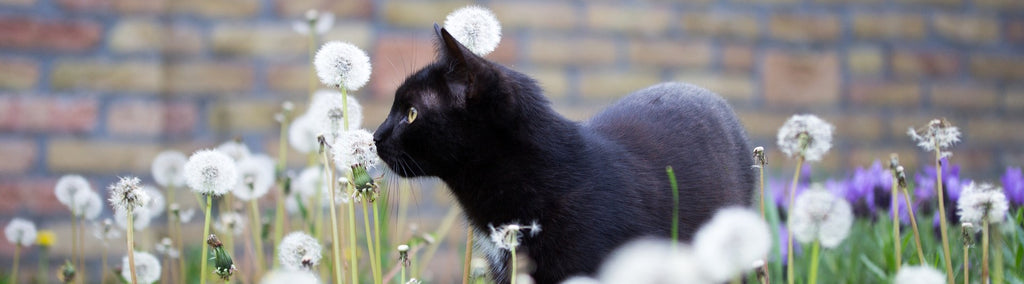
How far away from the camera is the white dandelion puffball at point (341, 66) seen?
1.18 meters

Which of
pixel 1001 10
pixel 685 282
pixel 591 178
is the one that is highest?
pixel 1001 10

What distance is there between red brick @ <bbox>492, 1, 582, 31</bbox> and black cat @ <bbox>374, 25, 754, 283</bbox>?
63.6 inches

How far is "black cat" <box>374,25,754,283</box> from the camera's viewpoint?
51.8 inches

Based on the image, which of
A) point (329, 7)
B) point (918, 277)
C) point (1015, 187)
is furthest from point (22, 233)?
point (1015, 187)

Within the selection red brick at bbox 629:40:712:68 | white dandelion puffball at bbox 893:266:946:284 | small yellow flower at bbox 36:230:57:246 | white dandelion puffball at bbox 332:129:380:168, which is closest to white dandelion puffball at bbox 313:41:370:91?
white dandelion puffball at bbox 332:129:380:168

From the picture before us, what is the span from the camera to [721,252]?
747mm

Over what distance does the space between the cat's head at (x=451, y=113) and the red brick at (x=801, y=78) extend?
2149 mm

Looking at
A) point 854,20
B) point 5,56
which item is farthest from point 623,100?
point 854,20

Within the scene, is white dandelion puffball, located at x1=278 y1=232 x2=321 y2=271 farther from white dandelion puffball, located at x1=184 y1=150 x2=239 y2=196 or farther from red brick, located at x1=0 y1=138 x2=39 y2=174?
red brick, located at x1=0 y1=138 x2=39 y2=174

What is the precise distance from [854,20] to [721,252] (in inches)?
118

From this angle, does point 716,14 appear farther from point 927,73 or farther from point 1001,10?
point 1001,10

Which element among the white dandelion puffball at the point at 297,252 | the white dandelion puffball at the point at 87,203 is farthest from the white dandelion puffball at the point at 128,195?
the white dandelion puffball at the point at 87,203

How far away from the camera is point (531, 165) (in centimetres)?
135

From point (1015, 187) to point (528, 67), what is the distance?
5.09 feet
